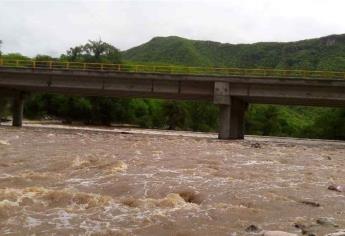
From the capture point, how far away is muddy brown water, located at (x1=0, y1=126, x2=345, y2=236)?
14.0m

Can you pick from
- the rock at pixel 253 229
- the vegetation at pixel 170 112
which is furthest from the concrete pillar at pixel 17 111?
the rock at pixel 253 229

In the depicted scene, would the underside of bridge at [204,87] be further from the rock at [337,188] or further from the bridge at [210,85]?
the rock at [337,188]

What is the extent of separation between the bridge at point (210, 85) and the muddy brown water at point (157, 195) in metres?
23.0

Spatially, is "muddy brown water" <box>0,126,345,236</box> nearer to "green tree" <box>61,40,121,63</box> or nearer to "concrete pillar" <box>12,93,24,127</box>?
"concrete pillar" <box>12,93,24,127</box>

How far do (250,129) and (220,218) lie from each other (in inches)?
3650

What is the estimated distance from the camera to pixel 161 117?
107 metres

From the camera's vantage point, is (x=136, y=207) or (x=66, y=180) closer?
(x=136, y=207)

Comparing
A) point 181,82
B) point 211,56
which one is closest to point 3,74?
point 181,82

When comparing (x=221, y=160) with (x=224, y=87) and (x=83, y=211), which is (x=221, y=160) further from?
(x=224, y=87)

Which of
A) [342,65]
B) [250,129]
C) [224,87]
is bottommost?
[250,129]

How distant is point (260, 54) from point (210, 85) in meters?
130

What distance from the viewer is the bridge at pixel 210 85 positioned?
50.3 metres

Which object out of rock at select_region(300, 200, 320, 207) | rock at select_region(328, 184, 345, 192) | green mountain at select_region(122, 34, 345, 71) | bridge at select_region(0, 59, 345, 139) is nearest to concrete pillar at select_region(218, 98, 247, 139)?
bridge at select_region(0, 59, 345, 139)

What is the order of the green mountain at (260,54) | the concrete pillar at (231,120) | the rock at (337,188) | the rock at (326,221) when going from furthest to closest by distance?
the green mountain at (260,54) < the concrete pillar at (231,120) < the rock at (337,188) < the rock at (326,221)
